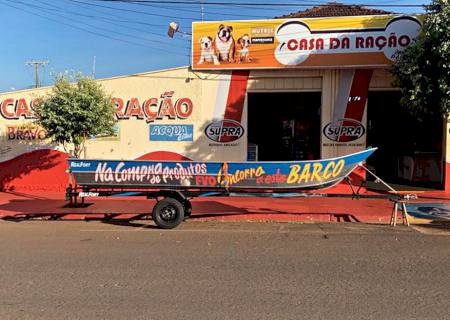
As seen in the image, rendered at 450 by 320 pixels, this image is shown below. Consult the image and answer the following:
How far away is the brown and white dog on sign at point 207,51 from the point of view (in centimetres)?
1513

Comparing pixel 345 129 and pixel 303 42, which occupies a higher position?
pixel 303 42


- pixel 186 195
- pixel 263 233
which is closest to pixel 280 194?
pixel 263 233

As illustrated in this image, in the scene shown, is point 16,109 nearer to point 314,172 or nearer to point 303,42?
point 303,42

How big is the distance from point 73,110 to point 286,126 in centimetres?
866

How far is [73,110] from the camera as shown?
41.1ft

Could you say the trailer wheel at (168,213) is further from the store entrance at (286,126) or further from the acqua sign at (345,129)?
the store entrance at (286,126)

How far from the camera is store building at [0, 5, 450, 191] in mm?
14438

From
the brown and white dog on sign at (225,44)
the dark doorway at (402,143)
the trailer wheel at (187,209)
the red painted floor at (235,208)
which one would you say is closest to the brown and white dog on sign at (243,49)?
the brown and white dog on sign at (225,44)

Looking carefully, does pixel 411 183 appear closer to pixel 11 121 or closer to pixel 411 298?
pixel 411 298

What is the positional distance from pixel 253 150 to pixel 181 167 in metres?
6.66

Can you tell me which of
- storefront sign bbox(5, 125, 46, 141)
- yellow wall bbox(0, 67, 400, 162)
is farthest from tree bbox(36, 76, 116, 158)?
storefront sign bbox(5, 125, 46, 141)

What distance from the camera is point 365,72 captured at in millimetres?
14789

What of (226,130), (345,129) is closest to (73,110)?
(226,130)

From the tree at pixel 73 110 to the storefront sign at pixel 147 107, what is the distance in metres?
2.28
